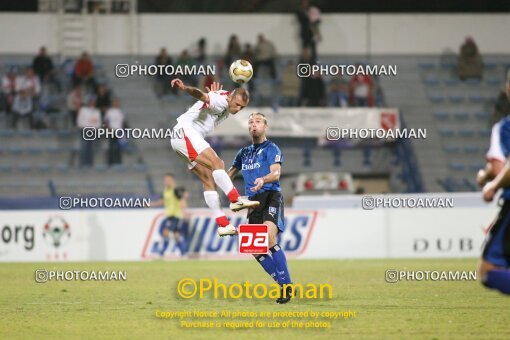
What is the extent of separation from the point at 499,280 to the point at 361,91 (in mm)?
20809

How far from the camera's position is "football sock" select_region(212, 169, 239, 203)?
38.6 feet

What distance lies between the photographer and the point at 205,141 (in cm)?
1222

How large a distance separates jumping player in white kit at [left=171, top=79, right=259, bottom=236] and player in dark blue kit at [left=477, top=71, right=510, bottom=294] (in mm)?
4297

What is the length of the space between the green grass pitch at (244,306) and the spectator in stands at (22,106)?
9.79 meters

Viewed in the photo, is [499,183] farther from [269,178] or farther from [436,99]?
[436,99]

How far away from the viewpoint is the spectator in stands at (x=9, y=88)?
27375mm

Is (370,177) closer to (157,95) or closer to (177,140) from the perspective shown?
(157,95)

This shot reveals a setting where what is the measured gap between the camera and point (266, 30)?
1222 inches

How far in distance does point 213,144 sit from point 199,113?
15.3 metres

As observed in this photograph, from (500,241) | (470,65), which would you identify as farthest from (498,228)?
(470,65)

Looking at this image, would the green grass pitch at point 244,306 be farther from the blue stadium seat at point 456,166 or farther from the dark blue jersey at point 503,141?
the blue stadium seat at point 456,166

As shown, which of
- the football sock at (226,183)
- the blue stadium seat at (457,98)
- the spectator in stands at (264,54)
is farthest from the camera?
the blue stadium seat at (457,98)

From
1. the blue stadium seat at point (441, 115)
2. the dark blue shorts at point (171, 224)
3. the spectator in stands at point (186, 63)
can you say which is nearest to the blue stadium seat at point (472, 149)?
the blue stadium seat at point (441, 115)

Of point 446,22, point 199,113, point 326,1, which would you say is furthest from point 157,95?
point 199,113
